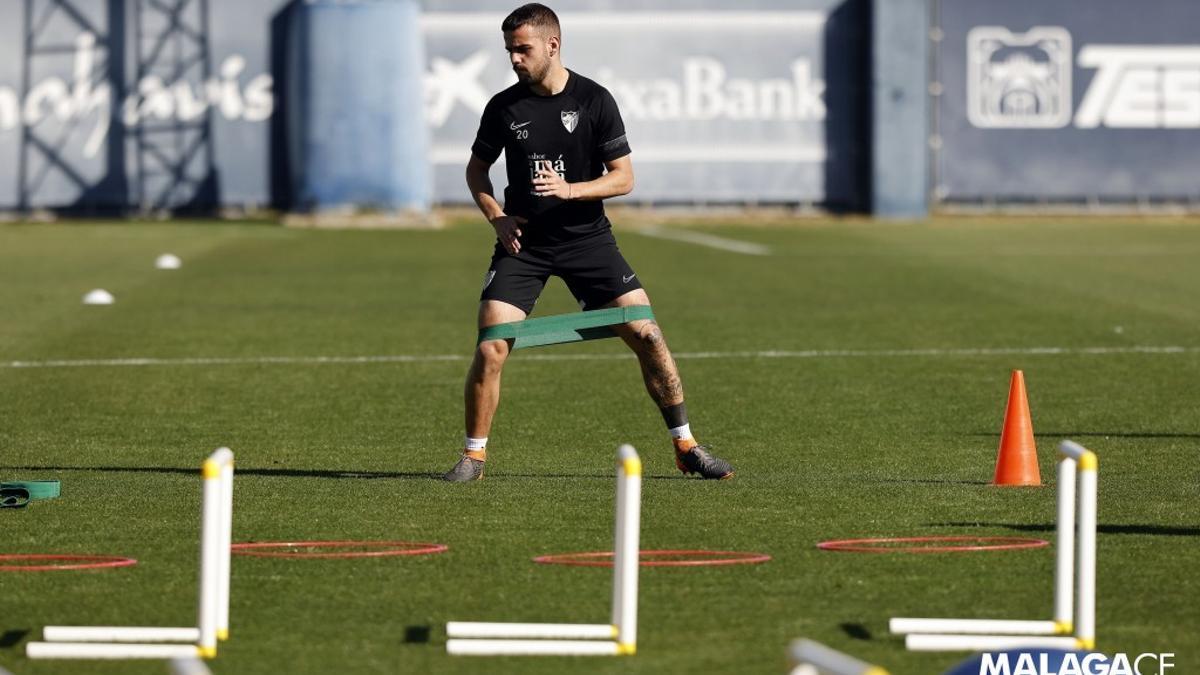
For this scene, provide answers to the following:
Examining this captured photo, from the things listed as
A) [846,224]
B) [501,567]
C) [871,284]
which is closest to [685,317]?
[871,284]

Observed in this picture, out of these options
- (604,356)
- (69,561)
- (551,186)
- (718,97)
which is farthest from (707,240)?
(69,561)

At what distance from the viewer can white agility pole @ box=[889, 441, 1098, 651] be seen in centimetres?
626

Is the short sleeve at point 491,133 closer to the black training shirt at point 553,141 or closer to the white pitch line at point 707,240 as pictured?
the black training shirt at point 553,141

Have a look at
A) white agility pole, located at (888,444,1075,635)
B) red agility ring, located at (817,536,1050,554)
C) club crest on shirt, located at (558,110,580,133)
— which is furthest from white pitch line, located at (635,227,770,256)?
white agility pole, located at (888,444,1075,635)

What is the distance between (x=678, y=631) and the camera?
6.76m

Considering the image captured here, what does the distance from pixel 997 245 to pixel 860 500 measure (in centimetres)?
2222

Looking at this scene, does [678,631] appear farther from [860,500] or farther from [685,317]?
[685,317]

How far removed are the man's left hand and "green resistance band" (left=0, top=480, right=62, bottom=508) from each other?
96.9 inches

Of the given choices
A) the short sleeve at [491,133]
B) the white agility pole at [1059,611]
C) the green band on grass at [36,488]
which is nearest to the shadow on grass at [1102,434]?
the short sleeve at [491,133]

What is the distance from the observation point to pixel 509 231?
10094 mm

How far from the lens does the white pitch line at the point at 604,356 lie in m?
16.1

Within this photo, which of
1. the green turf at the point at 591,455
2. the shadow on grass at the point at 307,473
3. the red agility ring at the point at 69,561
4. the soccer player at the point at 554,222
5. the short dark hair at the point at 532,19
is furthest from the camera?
the shadow on grass at the point at 307,473

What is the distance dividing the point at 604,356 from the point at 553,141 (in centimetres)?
639

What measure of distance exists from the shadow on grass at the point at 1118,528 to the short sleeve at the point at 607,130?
2.41m
